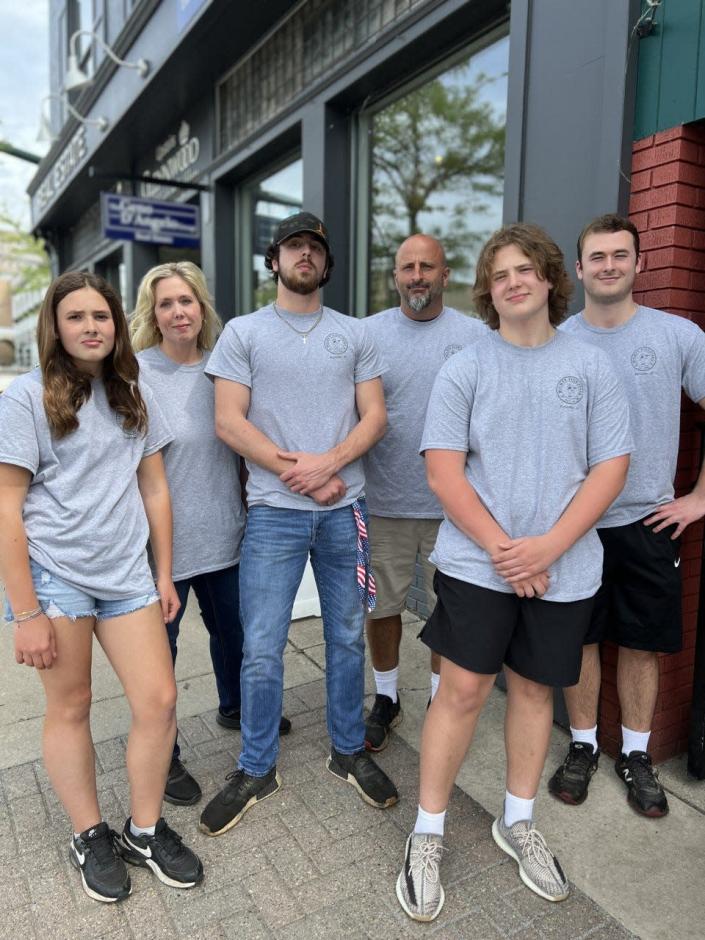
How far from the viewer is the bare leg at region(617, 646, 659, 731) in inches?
111

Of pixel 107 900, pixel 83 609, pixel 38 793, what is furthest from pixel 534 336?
pixel 38 793

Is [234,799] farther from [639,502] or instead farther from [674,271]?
[674,271]

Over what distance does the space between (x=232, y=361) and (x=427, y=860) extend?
1.76 metres

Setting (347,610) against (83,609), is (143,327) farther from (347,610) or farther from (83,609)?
(347,610)

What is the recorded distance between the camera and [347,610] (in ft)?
8.94

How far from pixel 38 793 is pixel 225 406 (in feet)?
5.57

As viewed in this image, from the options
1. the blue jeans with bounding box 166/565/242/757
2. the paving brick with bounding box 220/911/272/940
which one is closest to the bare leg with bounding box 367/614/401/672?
the blue jeans with bounding box 166/565/242/757

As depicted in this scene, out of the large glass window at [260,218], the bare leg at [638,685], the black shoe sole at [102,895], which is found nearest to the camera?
the black shoe sole at [102,895]

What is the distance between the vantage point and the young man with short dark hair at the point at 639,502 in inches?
102

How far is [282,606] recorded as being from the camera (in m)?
2.62

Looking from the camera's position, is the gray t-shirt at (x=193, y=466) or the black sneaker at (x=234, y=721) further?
the black sneaker at (x=234, y=721)

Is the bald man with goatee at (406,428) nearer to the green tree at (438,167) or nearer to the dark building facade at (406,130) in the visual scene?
the dark building facade at (406,130)

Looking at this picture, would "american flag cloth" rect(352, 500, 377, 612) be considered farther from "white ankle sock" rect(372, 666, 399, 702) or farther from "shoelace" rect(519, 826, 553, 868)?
"shoelace" rect(519, 826, 553, 868)

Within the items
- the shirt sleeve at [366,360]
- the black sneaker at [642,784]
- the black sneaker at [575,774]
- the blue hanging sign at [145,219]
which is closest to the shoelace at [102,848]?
the black sneaker at [575,774]
